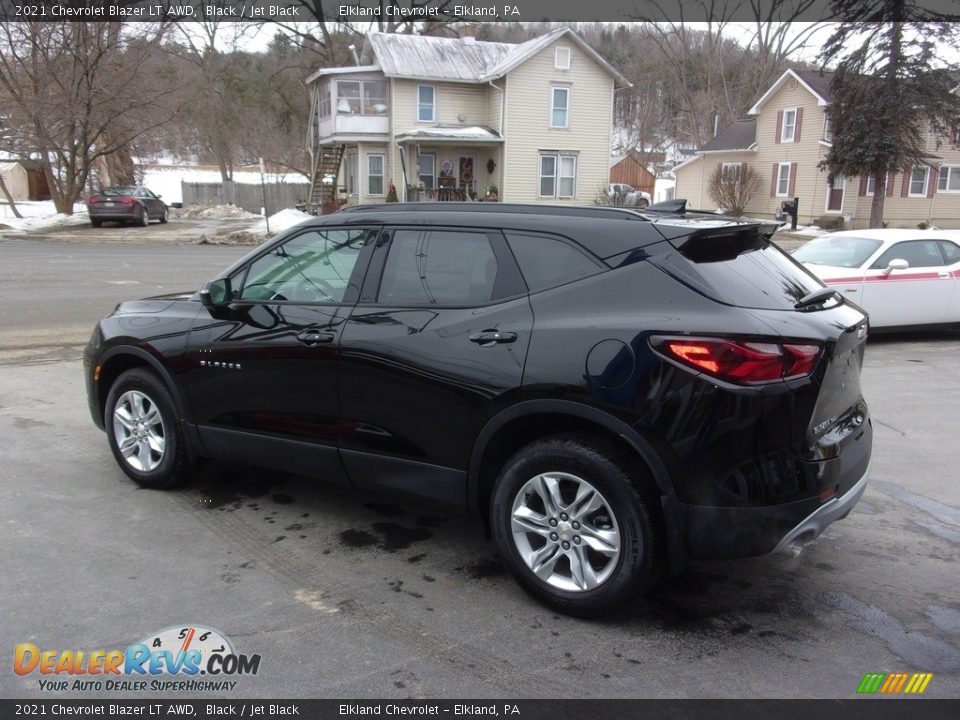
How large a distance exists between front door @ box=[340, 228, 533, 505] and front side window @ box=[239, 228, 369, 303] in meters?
0.20

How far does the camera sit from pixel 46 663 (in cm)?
302

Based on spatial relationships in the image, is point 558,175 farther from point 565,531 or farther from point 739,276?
point 565,531

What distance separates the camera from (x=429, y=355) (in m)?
3.63

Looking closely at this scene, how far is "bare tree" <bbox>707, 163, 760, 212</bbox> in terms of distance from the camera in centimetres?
3875

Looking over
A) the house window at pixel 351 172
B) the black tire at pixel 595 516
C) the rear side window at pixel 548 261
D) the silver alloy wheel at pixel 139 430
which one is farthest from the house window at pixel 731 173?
the black tire at pixel 595 516

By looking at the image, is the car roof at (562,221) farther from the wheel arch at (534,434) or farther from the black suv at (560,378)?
the wheel arch at (534,434)

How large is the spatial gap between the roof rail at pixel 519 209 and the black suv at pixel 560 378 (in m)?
0.02

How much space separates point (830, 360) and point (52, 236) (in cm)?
2815

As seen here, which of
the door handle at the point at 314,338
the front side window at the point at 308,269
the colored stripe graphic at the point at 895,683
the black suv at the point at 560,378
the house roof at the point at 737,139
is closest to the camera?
the colored stripe graphic at the point at 895,683

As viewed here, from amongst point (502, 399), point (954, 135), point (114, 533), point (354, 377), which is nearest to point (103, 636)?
point (114, 533)

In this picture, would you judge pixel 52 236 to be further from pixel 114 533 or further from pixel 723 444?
pixel 723 444

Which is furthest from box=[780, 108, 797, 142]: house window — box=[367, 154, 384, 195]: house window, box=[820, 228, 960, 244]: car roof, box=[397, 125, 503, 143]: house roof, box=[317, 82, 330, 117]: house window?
box=[820, 228, 960, 244]: car roof

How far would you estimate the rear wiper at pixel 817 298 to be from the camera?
11.0ft

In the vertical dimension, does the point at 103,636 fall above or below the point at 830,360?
below
